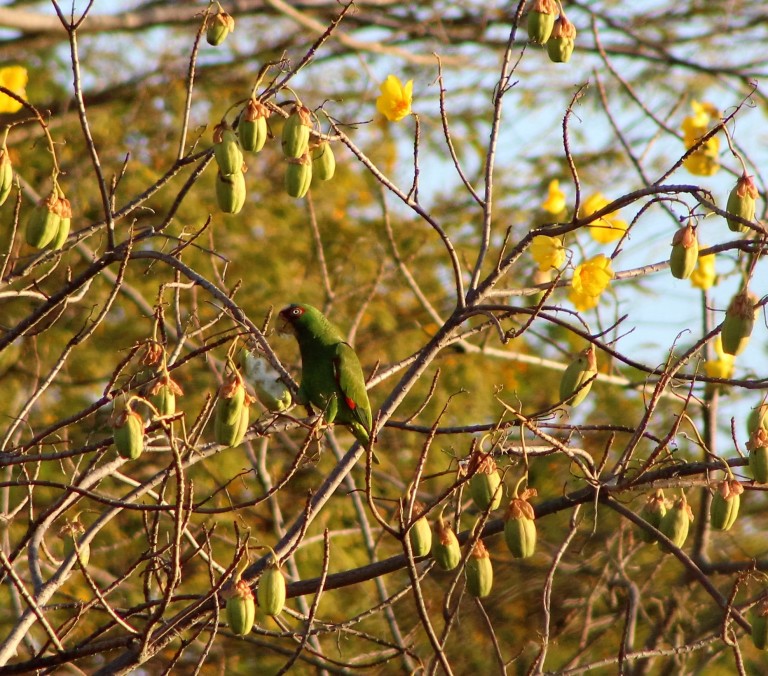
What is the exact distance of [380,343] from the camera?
21.7 feet

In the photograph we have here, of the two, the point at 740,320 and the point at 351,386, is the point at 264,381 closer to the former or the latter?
the point at 351,386

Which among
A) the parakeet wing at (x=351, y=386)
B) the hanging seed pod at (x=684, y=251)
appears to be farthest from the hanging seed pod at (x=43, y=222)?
the hanging seed pod at (x=684, y=251)

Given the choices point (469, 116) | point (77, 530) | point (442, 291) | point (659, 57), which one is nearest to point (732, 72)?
point (659, 57)

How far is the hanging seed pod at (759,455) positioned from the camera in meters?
2.65

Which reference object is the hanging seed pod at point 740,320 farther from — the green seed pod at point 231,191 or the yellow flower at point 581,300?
the green seed pod at point 231,191

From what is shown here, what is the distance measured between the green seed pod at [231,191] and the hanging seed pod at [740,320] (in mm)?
1213

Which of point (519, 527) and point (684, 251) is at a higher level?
point (684, 251)

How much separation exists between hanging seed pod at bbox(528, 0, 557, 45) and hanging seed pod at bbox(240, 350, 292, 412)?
1.17 m

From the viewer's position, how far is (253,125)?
8.47 ft

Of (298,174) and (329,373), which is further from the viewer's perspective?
(329,373)

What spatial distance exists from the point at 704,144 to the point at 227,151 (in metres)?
1.96

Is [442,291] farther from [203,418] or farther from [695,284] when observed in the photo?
[203,418]

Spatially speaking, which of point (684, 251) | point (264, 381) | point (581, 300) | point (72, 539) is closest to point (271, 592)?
point (72, 539)

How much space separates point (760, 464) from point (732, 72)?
5.80m
